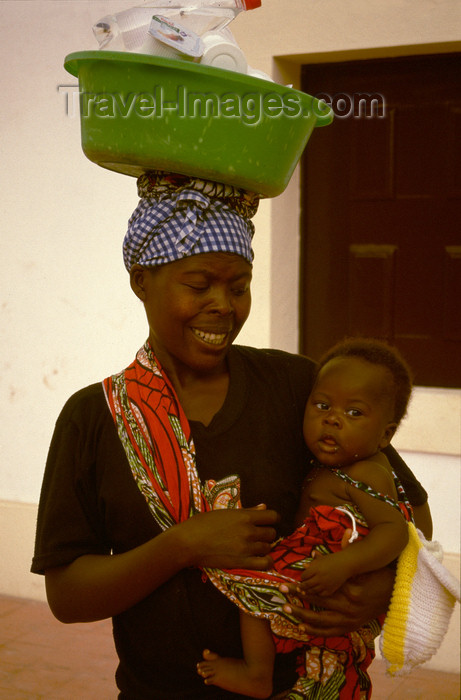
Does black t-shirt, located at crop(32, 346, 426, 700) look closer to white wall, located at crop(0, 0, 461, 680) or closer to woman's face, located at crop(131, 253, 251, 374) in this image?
woman's face, located at crop(131, 253, 251, 374)

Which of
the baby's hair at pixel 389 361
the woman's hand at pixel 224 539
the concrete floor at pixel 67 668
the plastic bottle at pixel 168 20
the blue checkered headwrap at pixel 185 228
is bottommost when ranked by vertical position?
the concrete floor at pixel 67 668

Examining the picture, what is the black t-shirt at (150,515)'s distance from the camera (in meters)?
1.87

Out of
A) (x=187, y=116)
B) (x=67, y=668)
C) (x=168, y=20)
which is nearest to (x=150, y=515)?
(x=187, y=116)

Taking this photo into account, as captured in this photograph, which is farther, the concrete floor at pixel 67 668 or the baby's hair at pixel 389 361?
the concrete floor at pixel 67 668

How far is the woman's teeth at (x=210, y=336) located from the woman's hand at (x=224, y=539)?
0.34 meters

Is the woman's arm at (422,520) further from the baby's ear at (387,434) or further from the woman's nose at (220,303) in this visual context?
the woman's nose at (220,303)

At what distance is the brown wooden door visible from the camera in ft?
14.7

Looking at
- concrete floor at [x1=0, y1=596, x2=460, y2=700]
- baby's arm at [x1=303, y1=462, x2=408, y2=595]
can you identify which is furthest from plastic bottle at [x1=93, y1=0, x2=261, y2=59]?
concrete floor at [x1=0, y1=596, x2=460, y2=700]

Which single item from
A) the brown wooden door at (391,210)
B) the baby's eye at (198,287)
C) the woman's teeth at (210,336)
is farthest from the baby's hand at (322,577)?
the brown wooden door at (391,210)

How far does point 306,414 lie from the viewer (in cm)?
206

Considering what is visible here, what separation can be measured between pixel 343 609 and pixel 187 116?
3.39ft

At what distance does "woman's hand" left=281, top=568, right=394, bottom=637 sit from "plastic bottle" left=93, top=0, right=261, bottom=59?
1.09 metres

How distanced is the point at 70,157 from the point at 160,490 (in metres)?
3.57

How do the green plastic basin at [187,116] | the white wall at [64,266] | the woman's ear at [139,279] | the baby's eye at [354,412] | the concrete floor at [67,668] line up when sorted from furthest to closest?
the white wall at [64,266]
the concrete floor at [67,668]
the baby's eye at [354,412]
the woman's ear at [139,279]
the green plastic basin at [187,116]
